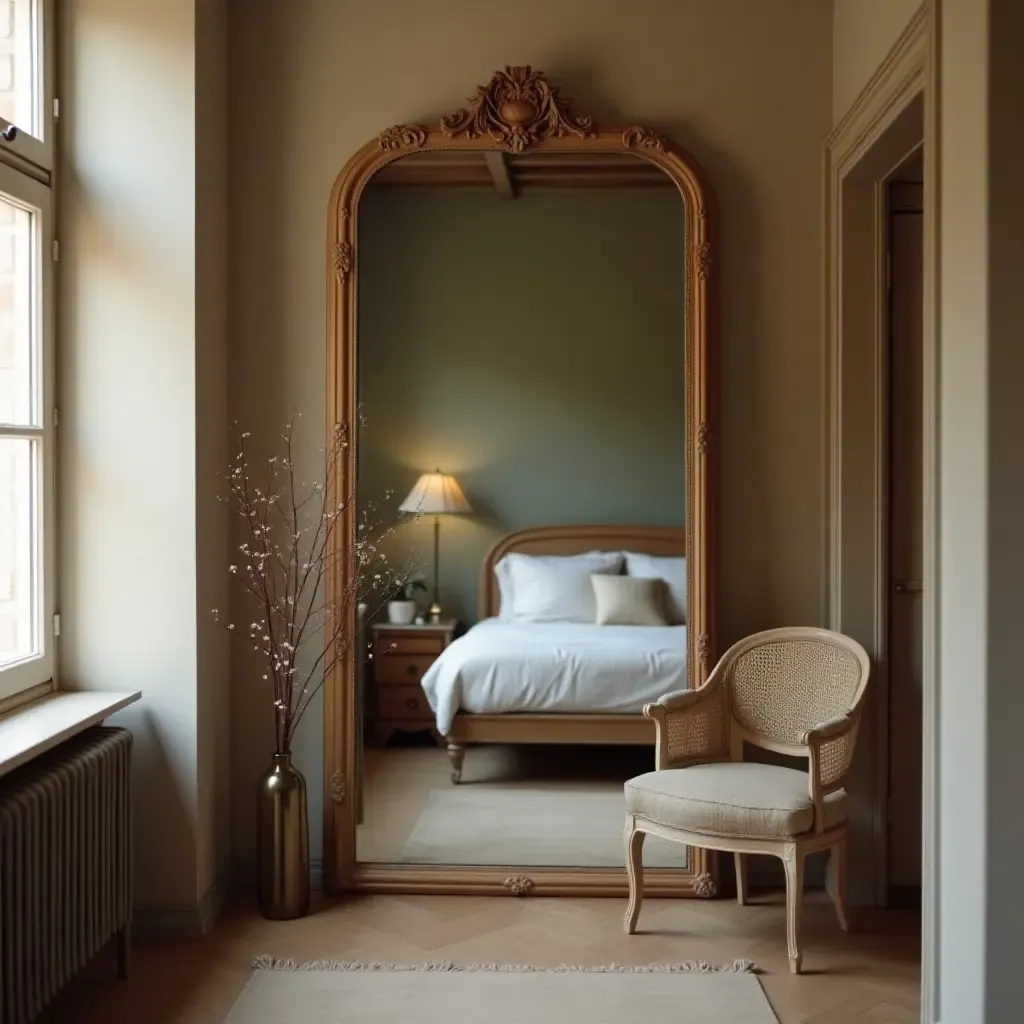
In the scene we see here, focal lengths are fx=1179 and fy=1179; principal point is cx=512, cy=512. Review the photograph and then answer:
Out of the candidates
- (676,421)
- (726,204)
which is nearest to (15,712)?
(676,421)

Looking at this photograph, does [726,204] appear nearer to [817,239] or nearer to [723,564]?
[817,239]

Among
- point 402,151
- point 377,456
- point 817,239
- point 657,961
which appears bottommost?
point 657,961

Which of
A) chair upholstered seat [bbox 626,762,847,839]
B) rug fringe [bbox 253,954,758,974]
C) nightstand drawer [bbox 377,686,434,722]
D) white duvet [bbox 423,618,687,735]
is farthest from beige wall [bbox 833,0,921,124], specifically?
rug fringe [bbox 253,954,758,974]

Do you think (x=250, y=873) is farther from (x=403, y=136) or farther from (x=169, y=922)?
(x=403, y=136)

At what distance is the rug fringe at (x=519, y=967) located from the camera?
320 centimetres

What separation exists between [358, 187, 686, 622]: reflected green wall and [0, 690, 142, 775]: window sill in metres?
1.06

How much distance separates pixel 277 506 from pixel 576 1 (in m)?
1.92

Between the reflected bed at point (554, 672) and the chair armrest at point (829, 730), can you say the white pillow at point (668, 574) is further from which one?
the chair armrest at point (829, 730)

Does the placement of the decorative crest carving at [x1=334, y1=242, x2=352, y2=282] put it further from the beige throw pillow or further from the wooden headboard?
the beige throw pillow

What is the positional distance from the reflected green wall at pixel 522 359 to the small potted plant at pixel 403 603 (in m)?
0.10

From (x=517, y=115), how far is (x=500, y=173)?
186mm

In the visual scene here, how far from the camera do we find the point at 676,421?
3.84 meters

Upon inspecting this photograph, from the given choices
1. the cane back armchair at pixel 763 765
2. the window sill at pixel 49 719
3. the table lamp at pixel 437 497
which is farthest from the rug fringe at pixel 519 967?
the table lamp at pixel 437 497

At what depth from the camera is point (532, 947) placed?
3.38 metres
